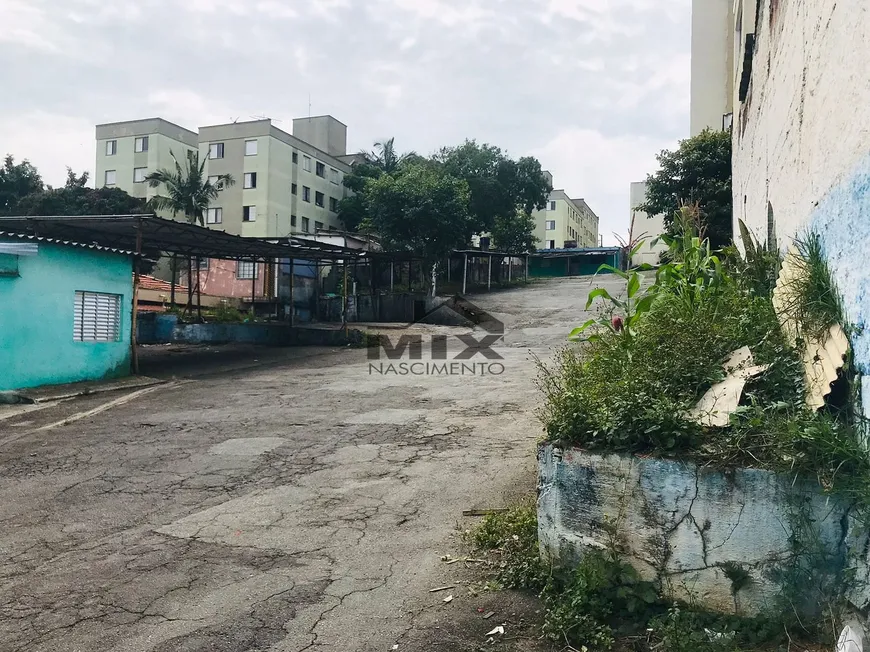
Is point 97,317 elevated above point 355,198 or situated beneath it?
situated beneath

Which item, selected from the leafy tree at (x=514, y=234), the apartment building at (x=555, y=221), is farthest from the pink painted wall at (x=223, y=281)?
the apartment building at (x=555, y=221)

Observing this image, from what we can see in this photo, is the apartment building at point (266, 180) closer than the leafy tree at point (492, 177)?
No

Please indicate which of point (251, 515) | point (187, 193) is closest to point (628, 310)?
point (251, 515)

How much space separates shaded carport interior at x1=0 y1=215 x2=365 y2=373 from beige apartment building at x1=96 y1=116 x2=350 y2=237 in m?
20.0

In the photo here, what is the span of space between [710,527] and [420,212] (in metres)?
22.9

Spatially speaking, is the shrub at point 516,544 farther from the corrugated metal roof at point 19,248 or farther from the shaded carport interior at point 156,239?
the shaded carport interior at point 156,239

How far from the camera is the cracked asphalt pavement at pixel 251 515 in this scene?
3584 mm

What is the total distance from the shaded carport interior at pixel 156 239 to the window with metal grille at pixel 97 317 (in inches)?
15.6

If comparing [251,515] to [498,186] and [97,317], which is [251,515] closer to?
[97,317]

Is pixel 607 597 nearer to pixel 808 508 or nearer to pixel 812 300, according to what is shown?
pixel 808 508

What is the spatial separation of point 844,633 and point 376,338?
54.1 feet

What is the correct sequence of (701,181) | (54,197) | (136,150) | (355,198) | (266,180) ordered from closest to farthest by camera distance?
(701,181), (54,197), (266,180), (355,198), (136,150)

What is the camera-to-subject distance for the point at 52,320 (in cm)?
1225

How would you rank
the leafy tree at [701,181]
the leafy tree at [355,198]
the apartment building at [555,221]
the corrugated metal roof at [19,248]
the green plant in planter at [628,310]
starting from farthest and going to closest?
the apartment building at [555,221]
the leafy tree at [355,198]
the leafy tree at [701,181]
the corrugated metal roof at [19,248]
the green plant in planter at [628,310]
